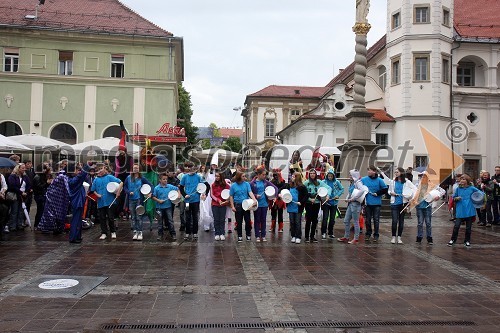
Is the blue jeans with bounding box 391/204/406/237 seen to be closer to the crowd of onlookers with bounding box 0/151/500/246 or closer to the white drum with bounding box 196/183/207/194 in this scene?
the crowd of onlookers with bounding box 0/151/500/246

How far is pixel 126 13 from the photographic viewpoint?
107 feet

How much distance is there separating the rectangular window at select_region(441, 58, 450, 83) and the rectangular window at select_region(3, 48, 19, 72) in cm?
2863

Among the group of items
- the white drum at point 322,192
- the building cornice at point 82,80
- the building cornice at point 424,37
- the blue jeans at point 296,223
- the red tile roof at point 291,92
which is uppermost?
the red tile roof at point 291,92

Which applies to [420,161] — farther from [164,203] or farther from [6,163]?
[6,163]

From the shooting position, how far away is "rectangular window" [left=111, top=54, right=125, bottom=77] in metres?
31.0

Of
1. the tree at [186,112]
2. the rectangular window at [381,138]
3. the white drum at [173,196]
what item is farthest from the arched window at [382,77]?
the white drum at [173,196]

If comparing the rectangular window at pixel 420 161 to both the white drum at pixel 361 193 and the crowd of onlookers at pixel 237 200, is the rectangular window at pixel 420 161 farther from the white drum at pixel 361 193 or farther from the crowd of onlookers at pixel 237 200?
the white drum at pixel 361 193

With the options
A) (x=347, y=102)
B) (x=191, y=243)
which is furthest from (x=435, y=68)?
(x=191, y=243)

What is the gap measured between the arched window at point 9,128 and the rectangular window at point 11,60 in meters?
3.39

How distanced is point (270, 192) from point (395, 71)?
2728 cm

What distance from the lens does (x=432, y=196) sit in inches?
451

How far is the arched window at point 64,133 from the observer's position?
Result: 101 ft

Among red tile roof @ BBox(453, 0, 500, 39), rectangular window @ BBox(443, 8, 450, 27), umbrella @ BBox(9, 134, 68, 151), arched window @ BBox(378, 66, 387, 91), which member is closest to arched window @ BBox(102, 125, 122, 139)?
umbrella @ BBox(9, 134, 68, 151)

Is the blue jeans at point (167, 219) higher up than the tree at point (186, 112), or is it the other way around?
the tree at point (186, 112)
